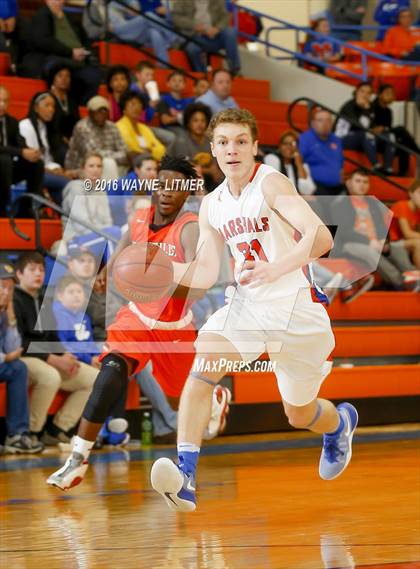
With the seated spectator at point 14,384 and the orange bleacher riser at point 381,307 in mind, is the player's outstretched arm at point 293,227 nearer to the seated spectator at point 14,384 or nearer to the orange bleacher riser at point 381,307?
the seated spectator at point 14,384

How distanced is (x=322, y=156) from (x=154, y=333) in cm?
546

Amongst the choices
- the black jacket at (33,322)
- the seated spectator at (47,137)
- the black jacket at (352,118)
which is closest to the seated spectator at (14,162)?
the seated spectator at (47,137)

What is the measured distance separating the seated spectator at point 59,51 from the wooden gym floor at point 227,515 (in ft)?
13.3

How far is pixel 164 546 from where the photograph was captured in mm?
4391

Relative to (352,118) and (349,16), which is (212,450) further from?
(349,16)

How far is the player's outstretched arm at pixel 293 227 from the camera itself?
4.09 metres

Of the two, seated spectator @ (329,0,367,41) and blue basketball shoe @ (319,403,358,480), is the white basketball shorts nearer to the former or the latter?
blue basketball shoe @ (319,403,358,480)

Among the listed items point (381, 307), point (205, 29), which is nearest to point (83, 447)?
point (381, 307)

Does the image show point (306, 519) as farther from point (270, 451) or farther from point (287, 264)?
point (270, 451)

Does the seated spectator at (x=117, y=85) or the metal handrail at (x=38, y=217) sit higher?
the seated spectator at (x=117, y=85)

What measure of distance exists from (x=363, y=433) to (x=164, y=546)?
4.49 meters

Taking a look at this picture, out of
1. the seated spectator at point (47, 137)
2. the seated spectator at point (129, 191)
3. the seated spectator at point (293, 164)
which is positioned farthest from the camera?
the seated spectator at point (293, 164)

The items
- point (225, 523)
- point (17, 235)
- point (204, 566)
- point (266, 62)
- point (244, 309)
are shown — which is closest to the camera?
point (204, 566)

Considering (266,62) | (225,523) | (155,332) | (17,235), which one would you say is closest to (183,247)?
(155,332)
